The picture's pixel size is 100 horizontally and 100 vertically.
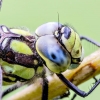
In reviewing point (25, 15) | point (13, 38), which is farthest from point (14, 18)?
point (13, 38)

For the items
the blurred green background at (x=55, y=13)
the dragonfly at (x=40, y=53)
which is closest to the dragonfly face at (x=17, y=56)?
the dragonfly at (x=40, y=53)

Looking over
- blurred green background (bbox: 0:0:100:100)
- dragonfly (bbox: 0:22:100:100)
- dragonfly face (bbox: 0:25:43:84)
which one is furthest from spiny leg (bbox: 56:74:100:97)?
Answer: blurred green background (bbox: 0:0:100:100)

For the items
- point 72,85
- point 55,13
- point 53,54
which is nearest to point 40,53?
point 53,54

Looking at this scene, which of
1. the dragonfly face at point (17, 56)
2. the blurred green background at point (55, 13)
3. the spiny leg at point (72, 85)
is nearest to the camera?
the spiny leg at point (72, 85)

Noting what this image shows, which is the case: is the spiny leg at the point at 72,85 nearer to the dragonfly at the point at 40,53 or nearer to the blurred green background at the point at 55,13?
the dragonfly at the point at 40,53

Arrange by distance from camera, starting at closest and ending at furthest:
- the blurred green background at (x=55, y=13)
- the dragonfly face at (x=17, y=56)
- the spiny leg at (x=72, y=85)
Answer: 1. the spiny leg at (x=72, y=85)
2. the dragonfly face at (x=17, y=56)
3. the blurred green background at (x=55, y=13)

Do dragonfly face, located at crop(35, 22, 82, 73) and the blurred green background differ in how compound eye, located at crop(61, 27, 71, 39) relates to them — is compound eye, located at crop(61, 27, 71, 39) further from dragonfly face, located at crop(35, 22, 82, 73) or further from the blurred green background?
the blurred green background

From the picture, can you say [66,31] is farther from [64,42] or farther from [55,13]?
[55,13]
